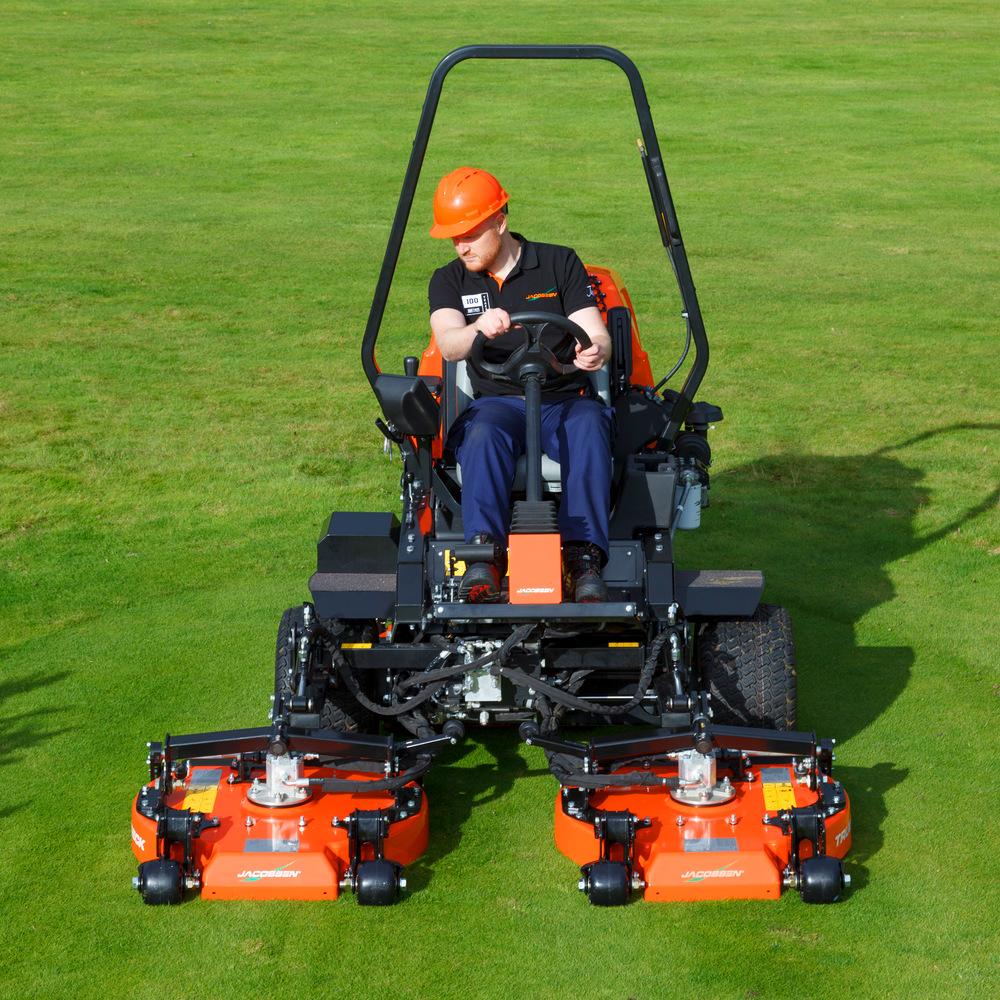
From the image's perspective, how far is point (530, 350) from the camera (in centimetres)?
594

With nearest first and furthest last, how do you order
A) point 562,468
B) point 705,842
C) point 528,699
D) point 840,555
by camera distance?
1. point 705,842
2. point 528,699
3. point 562,468
4. point 840,555

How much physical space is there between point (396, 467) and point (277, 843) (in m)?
5.26

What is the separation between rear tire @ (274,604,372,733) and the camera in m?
6.33

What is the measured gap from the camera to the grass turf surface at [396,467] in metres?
5.27

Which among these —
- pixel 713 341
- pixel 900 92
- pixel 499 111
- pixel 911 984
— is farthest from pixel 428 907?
pixel 900 92

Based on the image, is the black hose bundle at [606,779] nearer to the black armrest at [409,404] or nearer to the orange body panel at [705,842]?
the orange body panel at [705,842]

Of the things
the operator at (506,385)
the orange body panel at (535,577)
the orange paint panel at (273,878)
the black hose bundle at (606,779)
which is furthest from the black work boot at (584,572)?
the orange paint panel at (273,878)

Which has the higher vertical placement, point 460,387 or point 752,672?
point 460,387

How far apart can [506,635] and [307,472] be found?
4868 mm

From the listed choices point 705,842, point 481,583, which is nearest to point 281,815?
point 481,583

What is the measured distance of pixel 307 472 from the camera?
10477 mm

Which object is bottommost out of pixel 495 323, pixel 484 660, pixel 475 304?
pixel 484 660

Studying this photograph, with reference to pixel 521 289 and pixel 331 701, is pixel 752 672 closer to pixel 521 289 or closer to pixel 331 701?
pixel 331 701

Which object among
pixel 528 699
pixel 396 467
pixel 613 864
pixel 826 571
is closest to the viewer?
pixel 613 864
